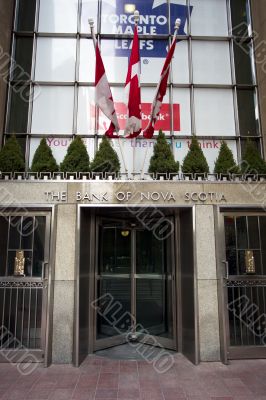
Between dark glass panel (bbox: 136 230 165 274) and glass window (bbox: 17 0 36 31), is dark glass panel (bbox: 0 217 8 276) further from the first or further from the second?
glass window (bbox: 17 0 36 31)

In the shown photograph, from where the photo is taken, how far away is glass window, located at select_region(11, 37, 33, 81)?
1048cm

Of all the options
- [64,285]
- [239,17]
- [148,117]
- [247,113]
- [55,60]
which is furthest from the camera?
[239,17]

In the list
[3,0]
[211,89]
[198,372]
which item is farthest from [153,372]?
[3,0]

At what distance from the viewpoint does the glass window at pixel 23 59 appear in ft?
34.4

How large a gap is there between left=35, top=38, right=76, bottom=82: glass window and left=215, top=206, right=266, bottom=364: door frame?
6631 mm

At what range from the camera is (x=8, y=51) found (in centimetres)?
1039

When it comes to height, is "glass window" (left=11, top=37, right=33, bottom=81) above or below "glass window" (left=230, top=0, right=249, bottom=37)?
below

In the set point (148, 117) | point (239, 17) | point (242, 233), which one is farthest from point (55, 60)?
point (242, 233)

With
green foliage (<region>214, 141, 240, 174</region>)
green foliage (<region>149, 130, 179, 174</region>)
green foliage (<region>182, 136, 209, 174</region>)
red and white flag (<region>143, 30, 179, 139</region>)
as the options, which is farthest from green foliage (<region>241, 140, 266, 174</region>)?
red and white flag (<region>143, 30, 179, 139</region>)

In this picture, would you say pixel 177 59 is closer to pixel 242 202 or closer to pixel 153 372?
pixel 242 202

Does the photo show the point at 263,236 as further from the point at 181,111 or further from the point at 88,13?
the point at 88,13

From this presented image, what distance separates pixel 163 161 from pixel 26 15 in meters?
7.38

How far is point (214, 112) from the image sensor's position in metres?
10.6

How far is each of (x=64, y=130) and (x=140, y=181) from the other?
404cm
